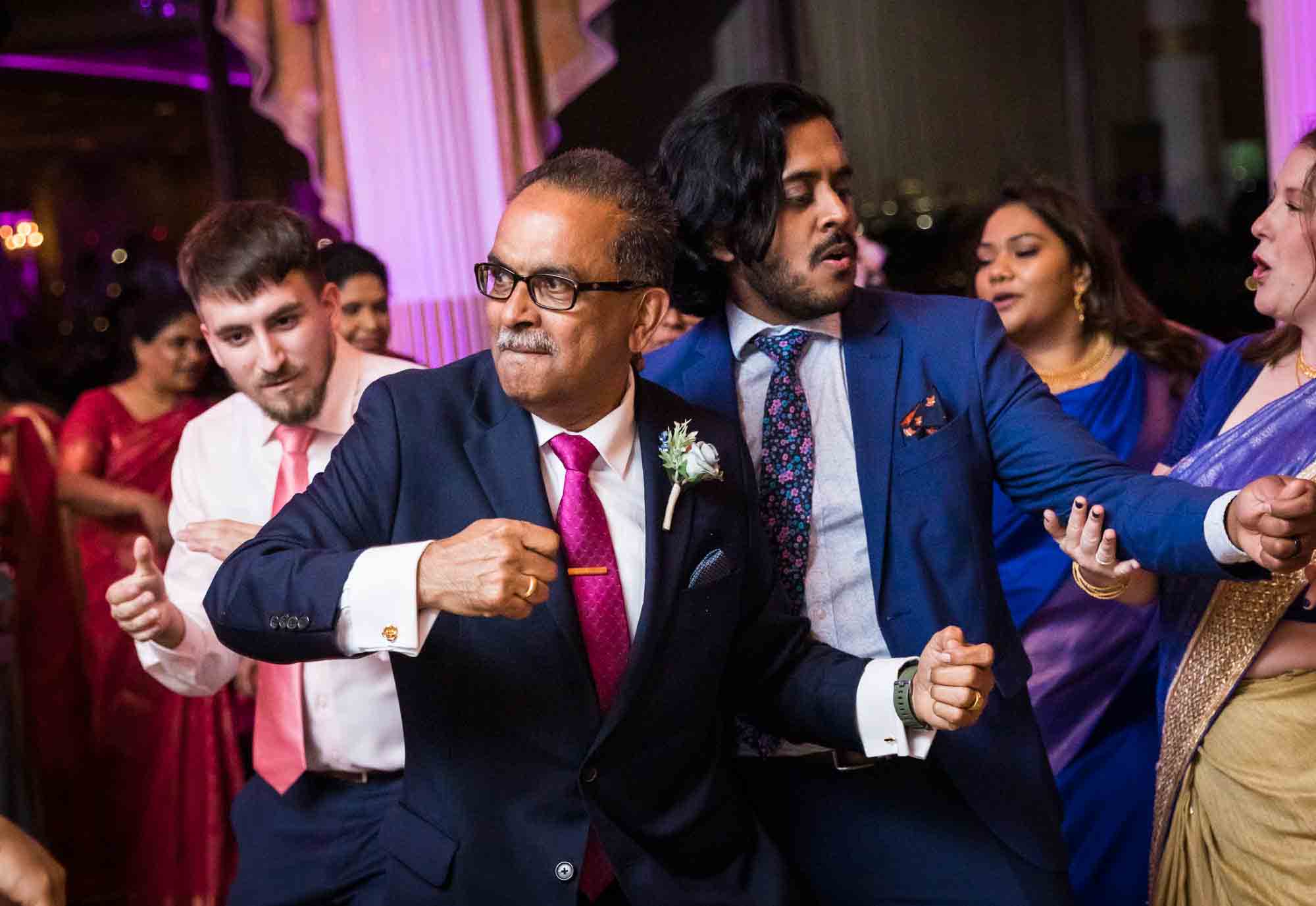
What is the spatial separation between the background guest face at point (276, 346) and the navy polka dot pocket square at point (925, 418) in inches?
40.8

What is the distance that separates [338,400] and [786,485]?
86 centimetres

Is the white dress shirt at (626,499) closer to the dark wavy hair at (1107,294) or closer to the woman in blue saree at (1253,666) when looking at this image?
the woman in blue saree at (1253,666)

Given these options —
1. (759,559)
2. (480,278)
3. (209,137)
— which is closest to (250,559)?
(480,278)

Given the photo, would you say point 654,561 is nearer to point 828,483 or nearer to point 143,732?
point 828,483

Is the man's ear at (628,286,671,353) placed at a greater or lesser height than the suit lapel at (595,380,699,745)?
greater

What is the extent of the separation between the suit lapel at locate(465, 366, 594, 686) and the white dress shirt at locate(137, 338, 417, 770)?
609 millimetres

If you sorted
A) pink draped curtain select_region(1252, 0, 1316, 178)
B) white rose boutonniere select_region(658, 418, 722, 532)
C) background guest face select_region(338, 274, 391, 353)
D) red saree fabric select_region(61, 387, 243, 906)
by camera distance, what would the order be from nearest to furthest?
white rose boutonniere select_region(658, 418, 722, 532) < red saree fabric select_region(61, 387, 243, 906) < background guest face select_region(338, 274, 391, 353) < pink draped curtain select_region(1252, 0, 1316, 178)

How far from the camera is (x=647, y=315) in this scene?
2139 mm

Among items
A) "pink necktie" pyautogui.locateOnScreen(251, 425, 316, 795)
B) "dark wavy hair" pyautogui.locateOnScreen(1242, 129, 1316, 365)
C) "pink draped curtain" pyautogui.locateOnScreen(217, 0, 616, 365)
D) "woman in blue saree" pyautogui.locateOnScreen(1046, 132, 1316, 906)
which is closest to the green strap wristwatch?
"woman in blue saree" pyautogui.locateOnScreen(1046, 132, 1316, 906)

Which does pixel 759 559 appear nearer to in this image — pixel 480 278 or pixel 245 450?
pixel 480 278

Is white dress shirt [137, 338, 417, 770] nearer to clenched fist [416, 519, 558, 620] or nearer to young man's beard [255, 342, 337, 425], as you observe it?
young man's beard [255, 342, 337, 425]

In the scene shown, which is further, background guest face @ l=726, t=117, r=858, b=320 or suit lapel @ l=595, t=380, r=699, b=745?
background guest face @ l=726, t=117, r=858, b=320

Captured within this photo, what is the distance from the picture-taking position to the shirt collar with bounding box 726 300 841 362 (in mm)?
2422

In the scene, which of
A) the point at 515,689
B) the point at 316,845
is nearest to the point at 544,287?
the point at 515,689
